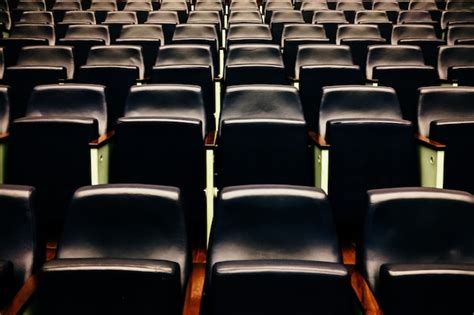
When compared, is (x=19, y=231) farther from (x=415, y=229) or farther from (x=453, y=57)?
(x=453, y=57)

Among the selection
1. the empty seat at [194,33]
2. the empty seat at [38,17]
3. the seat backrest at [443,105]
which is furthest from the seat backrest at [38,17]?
the seat backrest at [443,105]

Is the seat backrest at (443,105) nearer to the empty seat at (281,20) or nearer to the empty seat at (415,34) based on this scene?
the empty seat at (415,34)

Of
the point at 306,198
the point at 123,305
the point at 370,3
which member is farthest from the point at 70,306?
the point at 370,3

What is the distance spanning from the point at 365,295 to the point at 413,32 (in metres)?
0.85

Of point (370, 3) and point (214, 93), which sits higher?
point (370, 3)

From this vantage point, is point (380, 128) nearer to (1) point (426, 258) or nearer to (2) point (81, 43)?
(1) point (426, 258)

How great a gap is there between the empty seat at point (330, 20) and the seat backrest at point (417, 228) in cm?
82

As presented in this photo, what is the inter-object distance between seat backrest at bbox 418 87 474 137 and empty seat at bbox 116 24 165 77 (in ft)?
1.52

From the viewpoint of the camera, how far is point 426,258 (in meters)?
0.36

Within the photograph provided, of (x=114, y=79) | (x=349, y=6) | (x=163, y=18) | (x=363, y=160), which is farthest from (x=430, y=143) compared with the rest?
(x=349, y=6)

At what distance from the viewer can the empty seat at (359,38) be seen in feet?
3.04

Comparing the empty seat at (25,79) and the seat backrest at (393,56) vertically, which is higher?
the seat backrest at (393,56)

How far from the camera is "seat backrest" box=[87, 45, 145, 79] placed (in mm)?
834

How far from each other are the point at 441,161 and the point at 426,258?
0.18m
